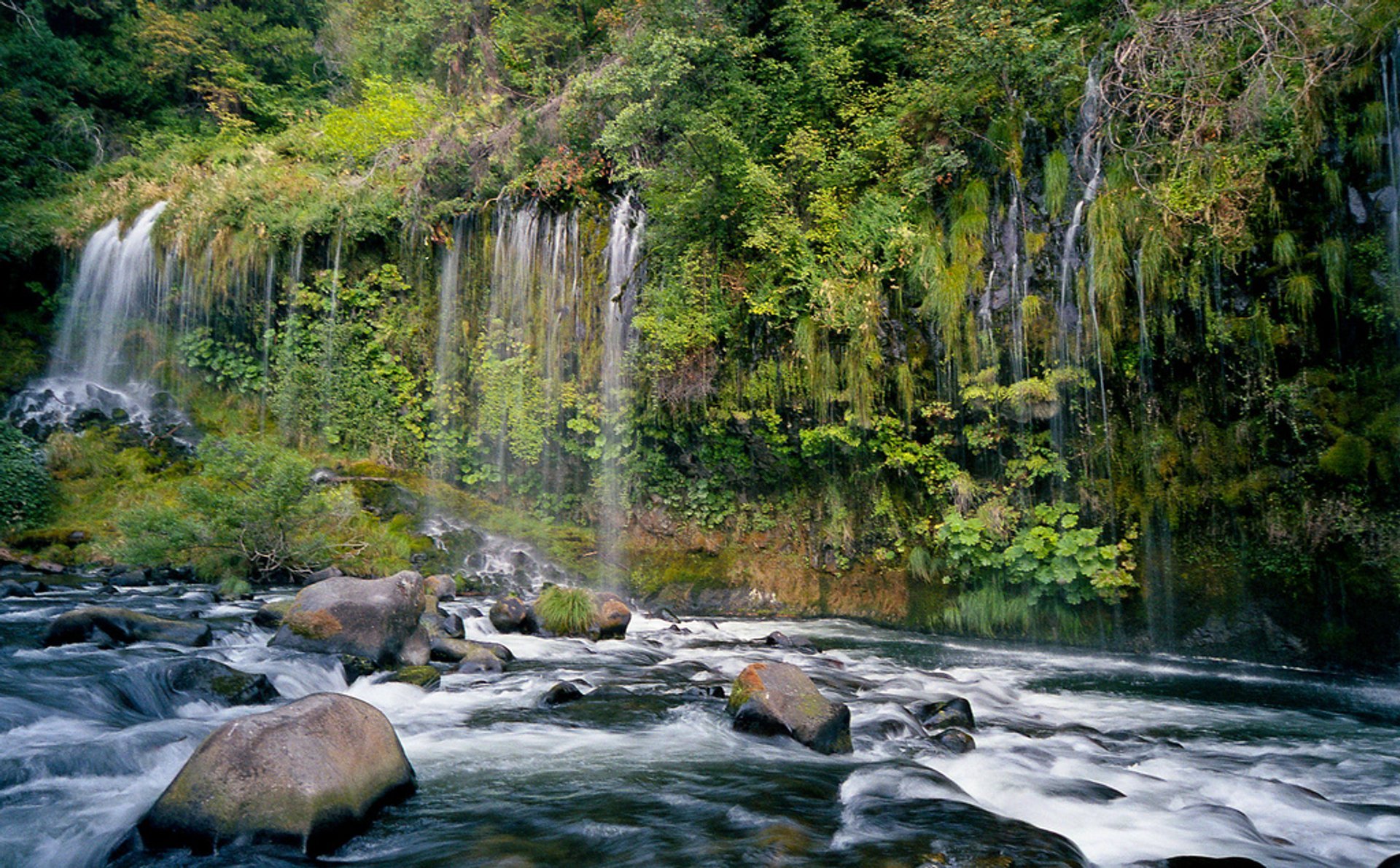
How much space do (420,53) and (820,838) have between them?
20.2 meters

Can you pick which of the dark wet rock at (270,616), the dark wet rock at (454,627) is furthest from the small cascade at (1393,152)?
the dark wet rock at (270,616)

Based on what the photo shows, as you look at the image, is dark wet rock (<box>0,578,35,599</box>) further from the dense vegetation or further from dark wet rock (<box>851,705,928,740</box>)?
dark wet rock (<box>851,705,928,740</box>)

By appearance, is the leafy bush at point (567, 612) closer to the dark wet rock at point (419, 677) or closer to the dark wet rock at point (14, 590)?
the dark wet rock at point (419, 677)

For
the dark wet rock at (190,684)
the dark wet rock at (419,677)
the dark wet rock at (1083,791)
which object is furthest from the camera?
the dark wet rock at (419,677)

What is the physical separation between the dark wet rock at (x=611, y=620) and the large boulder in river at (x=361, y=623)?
2.58 m

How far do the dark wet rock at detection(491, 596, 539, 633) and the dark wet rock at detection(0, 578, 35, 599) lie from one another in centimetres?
527

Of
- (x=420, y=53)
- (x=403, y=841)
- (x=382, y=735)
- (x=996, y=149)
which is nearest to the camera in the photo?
(x=403, y=841)

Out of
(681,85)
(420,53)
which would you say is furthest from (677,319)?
(420,53)

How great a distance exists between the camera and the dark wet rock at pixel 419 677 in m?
6.33

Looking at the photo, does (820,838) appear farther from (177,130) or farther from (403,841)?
(177,130)

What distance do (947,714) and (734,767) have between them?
206 centimetres

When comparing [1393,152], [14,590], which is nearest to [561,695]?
[14,590]

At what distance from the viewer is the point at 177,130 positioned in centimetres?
2017

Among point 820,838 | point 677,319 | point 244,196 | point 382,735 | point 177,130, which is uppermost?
point 177,130
